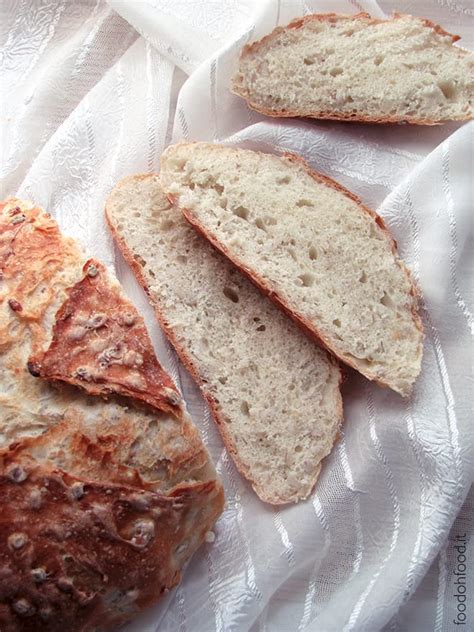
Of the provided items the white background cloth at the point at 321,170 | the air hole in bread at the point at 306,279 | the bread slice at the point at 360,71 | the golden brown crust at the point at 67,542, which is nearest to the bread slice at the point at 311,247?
the air hole in bread at the point at 306,279

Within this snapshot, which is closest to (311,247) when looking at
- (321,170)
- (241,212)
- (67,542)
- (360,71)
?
(241,212)

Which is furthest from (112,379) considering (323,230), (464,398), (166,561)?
(464,398)

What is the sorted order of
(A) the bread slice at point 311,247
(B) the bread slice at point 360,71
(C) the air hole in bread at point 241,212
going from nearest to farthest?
(A) the bread slice at point 311,247, (C) the air hole in bread at point 241,212, (B) the bread slice at point 360,71

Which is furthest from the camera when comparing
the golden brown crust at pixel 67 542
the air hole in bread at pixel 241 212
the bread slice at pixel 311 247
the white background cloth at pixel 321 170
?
the air hole in bread at pixel 241 212

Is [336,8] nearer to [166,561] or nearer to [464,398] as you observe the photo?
[464,398]

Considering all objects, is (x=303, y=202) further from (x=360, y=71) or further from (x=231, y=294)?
(x=360, y=71)

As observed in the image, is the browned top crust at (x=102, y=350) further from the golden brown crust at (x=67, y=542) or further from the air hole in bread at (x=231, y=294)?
the air hole in bread at (x=231, y=294)
